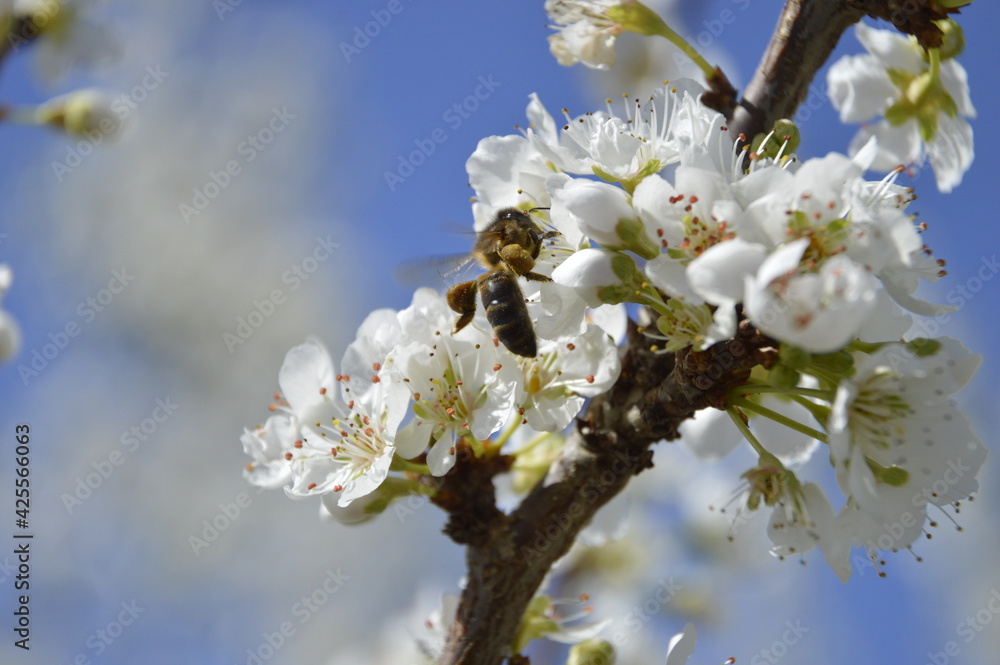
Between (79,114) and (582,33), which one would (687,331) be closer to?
(582,33)

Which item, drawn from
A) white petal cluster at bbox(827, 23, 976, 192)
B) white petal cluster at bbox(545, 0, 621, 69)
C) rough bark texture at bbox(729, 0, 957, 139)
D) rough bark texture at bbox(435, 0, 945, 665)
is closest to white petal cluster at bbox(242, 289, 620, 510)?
rough bark texture at bbox(435, 0, 945, 665)

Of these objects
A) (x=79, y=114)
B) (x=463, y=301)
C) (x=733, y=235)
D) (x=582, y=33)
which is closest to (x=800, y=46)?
(x=582, y=33)

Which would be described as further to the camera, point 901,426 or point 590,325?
point 590,325

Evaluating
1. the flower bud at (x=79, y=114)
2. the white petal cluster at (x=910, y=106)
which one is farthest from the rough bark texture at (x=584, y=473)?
the flower bud at (x=79, y=114)

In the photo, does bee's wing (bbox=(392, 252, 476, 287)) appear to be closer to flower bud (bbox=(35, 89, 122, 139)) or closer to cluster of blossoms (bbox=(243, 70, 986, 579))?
cluster of blossoms (bbox=(243, 70, 986, 579))

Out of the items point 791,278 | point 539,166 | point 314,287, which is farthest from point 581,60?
point 314,287

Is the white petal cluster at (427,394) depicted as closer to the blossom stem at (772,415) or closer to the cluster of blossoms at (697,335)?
the cluster of blossoms at (697,335)

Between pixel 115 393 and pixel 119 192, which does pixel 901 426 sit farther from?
pixel 119 192

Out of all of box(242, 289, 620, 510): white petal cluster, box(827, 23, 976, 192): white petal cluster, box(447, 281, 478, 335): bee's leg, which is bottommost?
box(242, 289, 620, 510): white petal cluster
